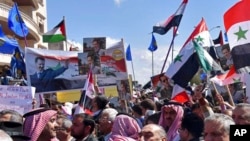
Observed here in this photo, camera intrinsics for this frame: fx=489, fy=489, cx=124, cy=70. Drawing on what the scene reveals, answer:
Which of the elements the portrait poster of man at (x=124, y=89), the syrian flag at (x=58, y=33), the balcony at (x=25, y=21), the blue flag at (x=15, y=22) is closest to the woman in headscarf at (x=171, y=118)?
the portrait poster of man at (x=124, y=89)

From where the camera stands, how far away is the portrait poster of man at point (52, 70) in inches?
330

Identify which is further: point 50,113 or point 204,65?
point 204,65

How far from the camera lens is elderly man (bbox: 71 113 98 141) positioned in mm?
4949

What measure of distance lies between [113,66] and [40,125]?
494 cm

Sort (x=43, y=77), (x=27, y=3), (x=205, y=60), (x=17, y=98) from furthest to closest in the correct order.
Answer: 1. (x=27, y=3)
2. (x=43, y=77)
3. (x=205, y=60)
4. (x=17, y=98)

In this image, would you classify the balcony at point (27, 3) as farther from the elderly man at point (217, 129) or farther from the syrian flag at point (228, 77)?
the elderly man at point (217, 129)

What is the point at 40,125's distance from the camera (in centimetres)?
436

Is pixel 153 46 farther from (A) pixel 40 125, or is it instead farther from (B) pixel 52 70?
(A) pixel 40 125

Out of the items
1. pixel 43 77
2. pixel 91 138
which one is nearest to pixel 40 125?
pixel 91 138

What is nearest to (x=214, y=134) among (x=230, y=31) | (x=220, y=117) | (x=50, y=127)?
(x=220, y=117)

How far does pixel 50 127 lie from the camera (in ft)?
14.4

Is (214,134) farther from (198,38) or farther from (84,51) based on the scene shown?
(84,51)

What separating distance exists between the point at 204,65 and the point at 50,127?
330 cm

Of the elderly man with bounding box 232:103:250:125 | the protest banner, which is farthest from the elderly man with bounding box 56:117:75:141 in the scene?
the elderly man with bounding box 232:103:250:125
